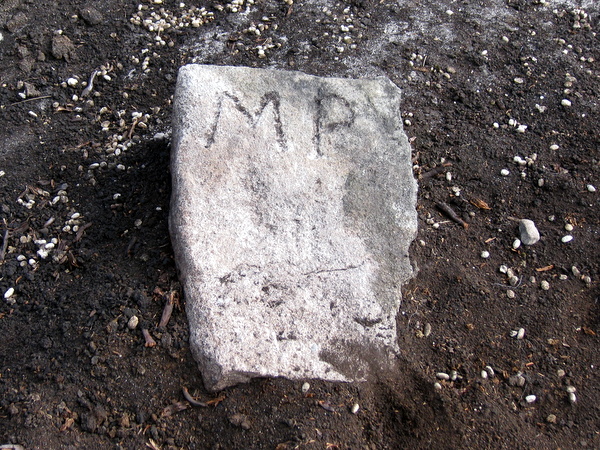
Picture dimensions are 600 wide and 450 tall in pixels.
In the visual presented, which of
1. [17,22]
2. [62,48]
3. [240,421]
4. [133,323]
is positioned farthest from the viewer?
[17,22]

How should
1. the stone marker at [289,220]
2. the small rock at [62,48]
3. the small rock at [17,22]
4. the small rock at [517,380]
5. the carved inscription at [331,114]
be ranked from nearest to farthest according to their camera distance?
the stone marker at [289,220] → the small rock at [517,380] → the carved inscription at [331,114] → the small rock at [62,48] → the small rock at [17,22]

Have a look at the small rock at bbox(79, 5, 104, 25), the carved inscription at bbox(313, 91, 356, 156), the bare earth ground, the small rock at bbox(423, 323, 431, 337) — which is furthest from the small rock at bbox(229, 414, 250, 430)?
the small rock at bbox(79, 5, 104, 25)

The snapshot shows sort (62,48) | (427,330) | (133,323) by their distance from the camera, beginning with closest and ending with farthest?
(133,323)
(427,330)
(62,48)

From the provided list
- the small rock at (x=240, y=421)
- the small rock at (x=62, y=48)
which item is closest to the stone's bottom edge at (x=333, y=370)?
the small rock at (x=240, y=421)

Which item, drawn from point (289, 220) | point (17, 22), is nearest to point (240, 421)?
point (289, 220)

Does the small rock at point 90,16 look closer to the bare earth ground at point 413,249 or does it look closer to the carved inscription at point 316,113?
the bare earth ground at point 413,249

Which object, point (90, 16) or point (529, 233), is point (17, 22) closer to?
point (90, 16)

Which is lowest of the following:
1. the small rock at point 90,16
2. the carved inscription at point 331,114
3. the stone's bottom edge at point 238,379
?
the stone's bottom edge at point 238,379
